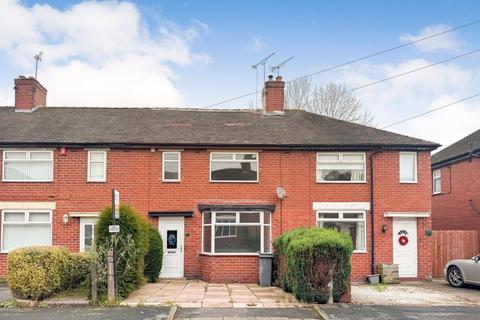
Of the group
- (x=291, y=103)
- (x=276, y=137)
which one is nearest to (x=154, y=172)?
(x=276, y=137)

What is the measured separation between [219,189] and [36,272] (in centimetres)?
765

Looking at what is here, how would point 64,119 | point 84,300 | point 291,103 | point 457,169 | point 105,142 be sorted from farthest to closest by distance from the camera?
point 291,103 → point 457,169 → point 64,119 → point 105,142 → point 84,300

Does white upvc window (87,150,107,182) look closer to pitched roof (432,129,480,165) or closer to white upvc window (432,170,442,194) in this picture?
pitched roof (432,129,480,165)

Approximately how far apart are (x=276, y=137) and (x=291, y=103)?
2025 centimetres

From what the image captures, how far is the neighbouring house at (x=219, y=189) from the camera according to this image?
18.2 meters

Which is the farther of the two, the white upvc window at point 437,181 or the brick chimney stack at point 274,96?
the white upvc window at point 437,181

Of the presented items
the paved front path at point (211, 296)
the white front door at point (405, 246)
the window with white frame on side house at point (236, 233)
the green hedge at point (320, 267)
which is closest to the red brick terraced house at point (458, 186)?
the white front door at point (405, 246)

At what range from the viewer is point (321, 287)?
12602mm

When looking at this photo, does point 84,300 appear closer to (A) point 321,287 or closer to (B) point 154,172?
(A) point 321,287

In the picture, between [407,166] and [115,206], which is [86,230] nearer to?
[115,206]

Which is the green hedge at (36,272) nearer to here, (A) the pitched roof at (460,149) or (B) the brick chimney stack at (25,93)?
(B) the brick chimney stack at (25,93)

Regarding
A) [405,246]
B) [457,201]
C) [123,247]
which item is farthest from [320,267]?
[457,201]

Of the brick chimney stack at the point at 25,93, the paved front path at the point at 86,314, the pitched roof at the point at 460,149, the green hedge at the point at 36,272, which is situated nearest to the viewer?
the paved front path at the point at 86,314

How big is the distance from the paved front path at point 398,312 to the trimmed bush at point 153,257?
6759mm
